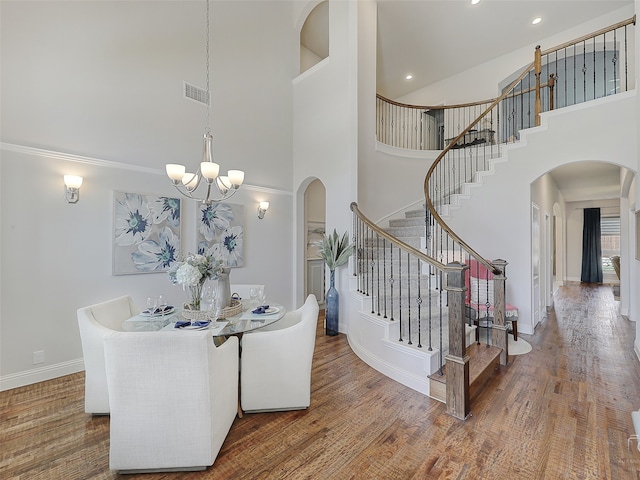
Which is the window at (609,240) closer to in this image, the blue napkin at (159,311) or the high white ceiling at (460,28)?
the high white ceiling at (460,28)

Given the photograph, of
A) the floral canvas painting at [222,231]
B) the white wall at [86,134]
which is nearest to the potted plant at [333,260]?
the floral canvas painting at [222,231]

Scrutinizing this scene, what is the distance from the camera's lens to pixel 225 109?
464 centimetres

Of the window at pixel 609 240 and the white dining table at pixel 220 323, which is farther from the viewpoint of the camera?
the window at pixel 609 240

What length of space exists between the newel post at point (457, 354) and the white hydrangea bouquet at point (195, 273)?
1949mm

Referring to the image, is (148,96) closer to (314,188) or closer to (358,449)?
(314,188)

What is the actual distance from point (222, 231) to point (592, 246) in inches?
454

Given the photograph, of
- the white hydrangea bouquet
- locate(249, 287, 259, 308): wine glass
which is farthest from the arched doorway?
the white hydrangea bouquet

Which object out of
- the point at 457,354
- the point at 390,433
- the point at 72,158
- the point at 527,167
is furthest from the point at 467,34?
the point at 390,433

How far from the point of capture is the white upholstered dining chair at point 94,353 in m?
2.22

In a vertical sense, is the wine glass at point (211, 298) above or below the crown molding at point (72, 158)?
below

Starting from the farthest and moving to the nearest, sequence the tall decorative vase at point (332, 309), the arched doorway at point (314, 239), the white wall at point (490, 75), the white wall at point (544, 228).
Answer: the arched doorway at point (314, 239) → the white wall at point (490, 75) → the white wall at point (544, 228) → the tall decorative vase at point (332, 309)

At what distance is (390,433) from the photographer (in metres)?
2.18

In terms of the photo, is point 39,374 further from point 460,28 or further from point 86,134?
point 460,28

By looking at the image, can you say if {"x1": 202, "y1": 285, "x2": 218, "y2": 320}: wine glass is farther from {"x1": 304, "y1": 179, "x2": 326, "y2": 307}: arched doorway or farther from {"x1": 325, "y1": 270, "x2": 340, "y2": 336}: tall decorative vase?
{"x1": 304, "y1": 179, "x2": 326, "y2": 307}: arched doorway
